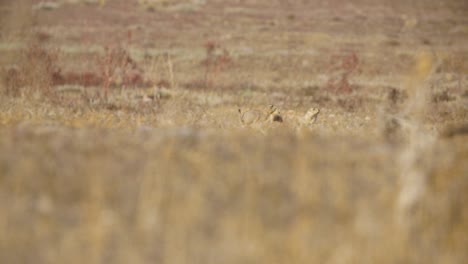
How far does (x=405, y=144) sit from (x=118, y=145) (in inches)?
45.9

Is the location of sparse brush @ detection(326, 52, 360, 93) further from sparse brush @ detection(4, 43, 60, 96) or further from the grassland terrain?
the grassland terrain

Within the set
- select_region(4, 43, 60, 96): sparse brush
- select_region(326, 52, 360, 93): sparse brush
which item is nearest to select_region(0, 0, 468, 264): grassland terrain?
select_region(4, 43, 60, 96): sparse brush

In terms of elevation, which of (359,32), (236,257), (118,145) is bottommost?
(359,32)

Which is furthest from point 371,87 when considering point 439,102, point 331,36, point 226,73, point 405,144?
point 331,36

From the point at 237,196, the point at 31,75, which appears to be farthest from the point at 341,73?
the point at 237,196

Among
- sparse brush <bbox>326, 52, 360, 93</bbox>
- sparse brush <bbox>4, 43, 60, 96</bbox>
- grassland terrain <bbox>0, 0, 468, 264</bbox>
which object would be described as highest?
grassland terrain <bbox>0, 0, 468, 264</bbox>

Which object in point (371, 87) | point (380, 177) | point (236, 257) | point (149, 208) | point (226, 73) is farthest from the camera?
point (226, 73)

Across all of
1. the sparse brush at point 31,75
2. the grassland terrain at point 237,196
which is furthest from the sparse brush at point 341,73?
the grassland terrain at point 237,196

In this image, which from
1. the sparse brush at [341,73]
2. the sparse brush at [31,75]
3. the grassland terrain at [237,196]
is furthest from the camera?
the sparse brush at [341,73]

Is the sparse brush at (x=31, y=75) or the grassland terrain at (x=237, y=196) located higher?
the grassland terrain at (x=237, y=196)

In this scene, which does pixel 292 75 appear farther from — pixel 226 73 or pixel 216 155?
pixel 216 155

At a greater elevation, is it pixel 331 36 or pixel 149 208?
pixel 149 208

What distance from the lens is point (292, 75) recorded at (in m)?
17.4

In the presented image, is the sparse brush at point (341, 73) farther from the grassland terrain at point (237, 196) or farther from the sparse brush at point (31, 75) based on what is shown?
the grassland terrain at point (237, 196)
